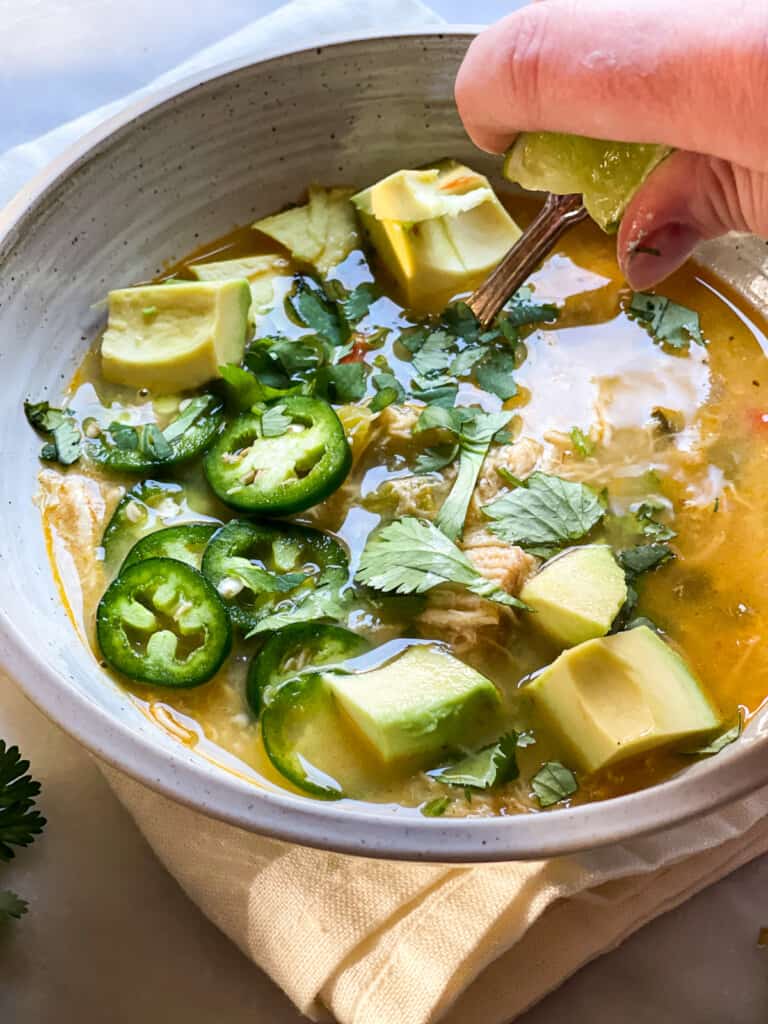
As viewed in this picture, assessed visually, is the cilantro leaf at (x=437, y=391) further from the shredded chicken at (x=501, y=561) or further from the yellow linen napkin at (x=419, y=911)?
the yellow linen napkin at (x=419, y=911)

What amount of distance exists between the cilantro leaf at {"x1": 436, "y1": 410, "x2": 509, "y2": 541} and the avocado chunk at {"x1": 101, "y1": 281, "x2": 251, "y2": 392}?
0.51m

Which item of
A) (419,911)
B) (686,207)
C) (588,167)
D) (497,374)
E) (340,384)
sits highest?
(588,167)

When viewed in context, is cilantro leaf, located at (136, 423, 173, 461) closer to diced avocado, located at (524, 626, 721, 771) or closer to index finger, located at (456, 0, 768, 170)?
diced avocado, located at (524, 626, 721, 771)

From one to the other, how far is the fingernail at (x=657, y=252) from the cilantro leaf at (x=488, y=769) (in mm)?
861

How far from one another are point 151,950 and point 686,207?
1.53 metres

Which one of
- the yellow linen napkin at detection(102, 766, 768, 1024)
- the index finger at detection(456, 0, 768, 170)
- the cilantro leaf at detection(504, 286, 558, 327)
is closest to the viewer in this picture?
the index finger at detection(456, 0, 768, 170)

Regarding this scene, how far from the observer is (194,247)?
2.83 metres

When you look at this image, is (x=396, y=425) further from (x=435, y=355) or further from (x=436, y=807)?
(x=436, y=807)

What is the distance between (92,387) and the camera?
253cm

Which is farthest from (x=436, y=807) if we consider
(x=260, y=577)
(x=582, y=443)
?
(x=582, y=443)

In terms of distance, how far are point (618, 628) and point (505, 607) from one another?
21 centimetres

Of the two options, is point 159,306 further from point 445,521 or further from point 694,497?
point 694,497

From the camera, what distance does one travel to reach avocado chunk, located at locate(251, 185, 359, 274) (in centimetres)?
274

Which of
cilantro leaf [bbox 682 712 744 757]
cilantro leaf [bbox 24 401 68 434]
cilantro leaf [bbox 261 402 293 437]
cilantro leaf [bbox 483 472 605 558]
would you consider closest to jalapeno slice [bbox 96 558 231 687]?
cilantro leaf [bbox 261 402 293 437]
